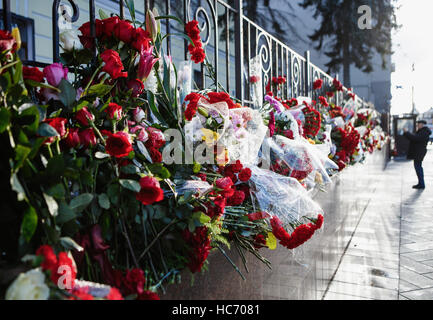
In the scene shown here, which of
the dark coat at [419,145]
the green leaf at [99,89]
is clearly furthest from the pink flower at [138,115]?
the dark coat at [419,145]

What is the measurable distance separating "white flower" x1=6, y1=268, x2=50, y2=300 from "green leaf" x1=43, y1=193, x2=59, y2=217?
0.49 ft

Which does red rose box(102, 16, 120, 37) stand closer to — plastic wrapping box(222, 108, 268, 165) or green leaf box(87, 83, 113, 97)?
green leaf box(87, 83, 113, 97)

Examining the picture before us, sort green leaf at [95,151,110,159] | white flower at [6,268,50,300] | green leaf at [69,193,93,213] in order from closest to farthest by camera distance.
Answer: white flower at [6,268,50,300]
green leaf at [69,193,93,213]
green leaf at [95,151,110,159]

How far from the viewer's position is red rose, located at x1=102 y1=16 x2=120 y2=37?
1.34m

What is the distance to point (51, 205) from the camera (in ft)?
2.83

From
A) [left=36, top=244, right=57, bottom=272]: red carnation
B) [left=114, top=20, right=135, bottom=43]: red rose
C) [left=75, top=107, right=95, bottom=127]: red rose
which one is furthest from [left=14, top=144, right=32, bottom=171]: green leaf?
[left=114, top=20, right=135, bottom=43]: red rose

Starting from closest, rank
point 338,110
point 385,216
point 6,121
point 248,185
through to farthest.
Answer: point 6,121 < point 248,185 < point 338,110 < point 385,216

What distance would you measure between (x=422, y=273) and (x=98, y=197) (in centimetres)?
344

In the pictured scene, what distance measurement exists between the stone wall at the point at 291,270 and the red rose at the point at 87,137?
1.46 ft

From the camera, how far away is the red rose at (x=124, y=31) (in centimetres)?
131

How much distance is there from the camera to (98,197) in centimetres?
101

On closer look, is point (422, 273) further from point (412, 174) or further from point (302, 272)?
point (412, 174)

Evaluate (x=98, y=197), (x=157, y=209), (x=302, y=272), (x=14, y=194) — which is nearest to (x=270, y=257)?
(x=302, y=272)
